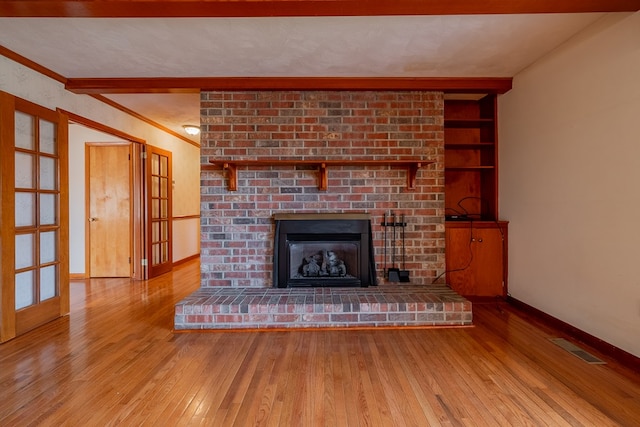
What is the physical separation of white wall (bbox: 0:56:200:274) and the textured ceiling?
0.19 meters

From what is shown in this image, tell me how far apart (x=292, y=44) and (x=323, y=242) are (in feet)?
5.69

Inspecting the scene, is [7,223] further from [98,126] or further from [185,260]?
[185,260]

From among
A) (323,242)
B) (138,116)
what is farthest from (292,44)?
(138,116)

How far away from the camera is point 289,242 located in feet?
10.6

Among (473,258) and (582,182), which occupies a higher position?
(582,182)

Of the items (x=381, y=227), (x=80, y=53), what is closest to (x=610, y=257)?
(x=381, y=227)

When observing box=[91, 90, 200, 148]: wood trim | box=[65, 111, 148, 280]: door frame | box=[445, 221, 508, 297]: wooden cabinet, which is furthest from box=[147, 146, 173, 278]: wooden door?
box=[445, 221, 508, 297]: wooden cabinet

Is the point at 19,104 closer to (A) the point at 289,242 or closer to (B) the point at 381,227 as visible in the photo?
(A) the point at 289,242

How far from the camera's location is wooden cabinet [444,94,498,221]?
12.2 ft

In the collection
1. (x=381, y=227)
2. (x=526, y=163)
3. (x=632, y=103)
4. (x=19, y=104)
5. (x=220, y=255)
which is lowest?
(x=220, y=255)

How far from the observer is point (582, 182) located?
2.44 m

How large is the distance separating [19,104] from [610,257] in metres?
4.40

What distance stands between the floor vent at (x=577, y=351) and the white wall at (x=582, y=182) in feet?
0.55

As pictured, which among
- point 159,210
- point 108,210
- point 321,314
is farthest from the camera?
point 159,210
